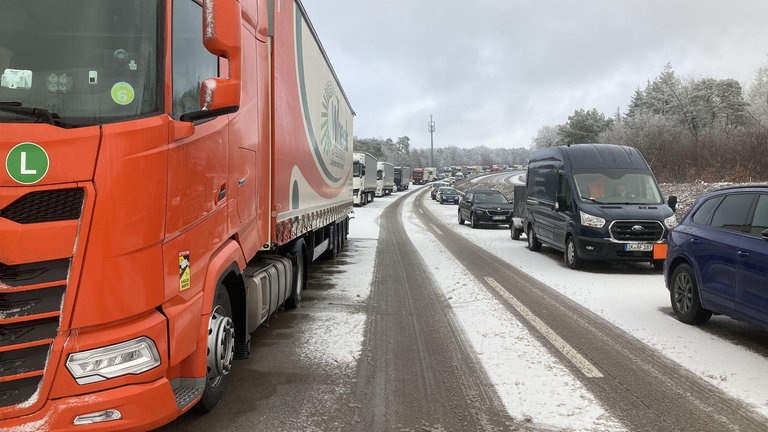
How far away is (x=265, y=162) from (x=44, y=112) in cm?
251

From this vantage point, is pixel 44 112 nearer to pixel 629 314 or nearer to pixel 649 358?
pixel 649 358

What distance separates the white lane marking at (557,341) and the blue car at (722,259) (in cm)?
174

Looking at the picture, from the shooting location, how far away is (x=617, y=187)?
37.1 ft

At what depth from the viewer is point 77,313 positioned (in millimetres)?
2666

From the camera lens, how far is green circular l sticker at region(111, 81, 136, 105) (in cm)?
292

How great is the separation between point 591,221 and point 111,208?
951 cm

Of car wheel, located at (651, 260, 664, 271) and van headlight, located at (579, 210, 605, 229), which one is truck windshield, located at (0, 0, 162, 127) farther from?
car wheel, located at (651, 260, 664, 271)

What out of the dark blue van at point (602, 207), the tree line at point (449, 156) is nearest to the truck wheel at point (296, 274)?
the dark blue van at point (602, 207)

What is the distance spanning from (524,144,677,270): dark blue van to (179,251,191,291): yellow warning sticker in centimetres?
885

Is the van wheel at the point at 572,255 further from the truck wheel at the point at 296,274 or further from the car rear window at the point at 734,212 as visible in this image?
the truck wheel at the point at 296,274

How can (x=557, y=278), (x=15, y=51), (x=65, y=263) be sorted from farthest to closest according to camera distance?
(x=557, y=278)
(x=15, y=51)
(x=65, y=263)

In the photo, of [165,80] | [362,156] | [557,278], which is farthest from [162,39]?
[362,156]

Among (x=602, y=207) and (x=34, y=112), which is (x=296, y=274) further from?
(x=602, y=207)

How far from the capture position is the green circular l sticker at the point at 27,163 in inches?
102
